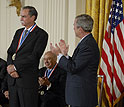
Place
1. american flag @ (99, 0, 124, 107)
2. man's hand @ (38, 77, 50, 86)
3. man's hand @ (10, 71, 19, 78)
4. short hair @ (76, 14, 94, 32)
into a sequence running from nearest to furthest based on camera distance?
short hair @ (76, 14, 94, 32), man's hand @ (10, 71, 19, 78), man's hand @ (38, 77, 50, 86), american flag @ (99, 0, 124, 107)

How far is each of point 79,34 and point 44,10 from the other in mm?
3035

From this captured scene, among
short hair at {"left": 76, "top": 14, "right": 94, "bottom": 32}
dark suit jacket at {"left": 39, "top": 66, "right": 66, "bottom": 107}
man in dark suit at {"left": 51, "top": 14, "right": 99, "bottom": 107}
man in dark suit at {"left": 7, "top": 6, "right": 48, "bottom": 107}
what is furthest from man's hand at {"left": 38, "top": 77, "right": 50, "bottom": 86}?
short hair at {"left": 76, "top": 14, "right": 94, "bottom": 32}

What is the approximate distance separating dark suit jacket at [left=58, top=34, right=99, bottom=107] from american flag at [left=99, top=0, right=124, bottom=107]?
200 cm

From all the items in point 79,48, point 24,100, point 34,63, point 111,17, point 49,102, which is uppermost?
point 111,17

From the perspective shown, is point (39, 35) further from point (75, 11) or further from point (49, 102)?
point (75, 11)

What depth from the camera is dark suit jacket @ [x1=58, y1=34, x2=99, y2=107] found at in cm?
310

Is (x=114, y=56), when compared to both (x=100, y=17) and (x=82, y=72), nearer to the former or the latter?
(x=100, y=17)

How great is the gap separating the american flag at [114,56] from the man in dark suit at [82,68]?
77.8 inches

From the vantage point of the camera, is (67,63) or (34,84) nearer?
(67,63)

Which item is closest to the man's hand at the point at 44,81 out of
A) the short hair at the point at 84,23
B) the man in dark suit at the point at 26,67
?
the man in dark suit at the point at 26,67

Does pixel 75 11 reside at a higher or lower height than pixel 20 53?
higher

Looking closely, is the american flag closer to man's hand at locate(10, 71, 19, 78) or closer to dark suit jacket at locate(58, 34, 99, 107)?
dark suit jacket at locate(58, 34, 99, 107)

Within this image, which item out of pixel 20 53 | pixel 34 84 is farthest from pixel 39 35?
pixel 34 84

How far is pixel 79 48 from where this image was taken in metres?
3.16
